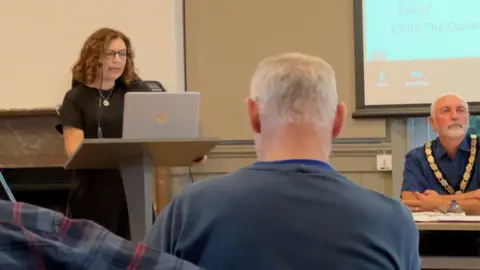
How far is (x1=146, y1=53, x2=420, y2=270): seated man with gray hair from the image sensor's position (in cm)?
97

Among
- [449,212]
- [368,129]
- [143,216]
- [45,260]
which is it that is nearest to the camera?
[45,260]

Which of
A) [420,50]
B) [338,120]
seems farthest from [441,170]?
[338,120]

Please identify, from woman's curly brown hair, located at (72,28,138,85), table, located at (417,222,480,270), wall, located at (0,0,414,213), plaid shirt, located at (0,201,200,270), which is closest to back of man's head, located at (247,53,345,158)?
plaid shirt, located at (0,201,200,270)

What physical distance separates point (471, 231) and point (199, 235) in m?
1.45

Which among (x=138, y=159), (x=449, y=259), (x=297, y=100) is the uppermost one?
(x=297, y=100)

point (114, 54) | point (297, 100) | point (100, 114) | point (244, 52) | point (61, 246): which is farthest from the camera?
point (244, 52)

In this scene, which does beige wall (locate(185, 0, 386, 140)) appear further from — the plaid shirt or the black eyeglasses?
the plaid shirt

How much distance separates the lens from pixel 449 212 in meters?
2.52

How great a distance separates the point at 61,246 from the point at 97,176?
2147 mm

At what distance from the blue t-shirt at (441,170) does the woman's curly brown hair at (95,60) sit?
1.42 meters

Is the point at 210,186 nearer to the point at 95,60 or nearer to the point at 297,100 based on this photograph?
the point at 297,100

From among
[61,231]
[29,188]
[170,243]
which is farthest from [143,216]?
[29,188]

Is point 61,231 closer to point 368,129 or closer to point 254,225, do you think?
point 254,225

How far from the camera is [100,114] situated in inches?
109
